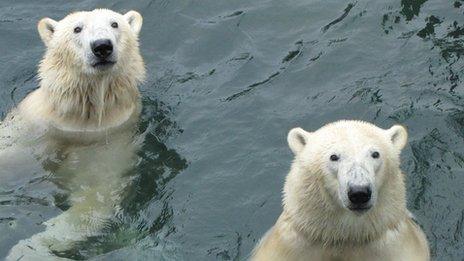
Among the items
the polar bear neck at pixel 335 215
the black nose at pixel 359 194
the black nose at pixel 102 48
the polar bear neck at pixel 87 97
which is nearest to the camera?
the black nose at pixel 359 194

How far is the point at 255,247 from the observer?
7.26 meters

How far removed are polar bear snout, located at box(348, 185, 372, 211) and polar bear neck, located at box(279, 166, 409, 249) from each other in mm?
284

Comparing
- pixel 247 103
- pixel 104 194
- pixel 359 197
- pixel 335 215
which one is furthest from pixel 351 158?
pixel 247 103

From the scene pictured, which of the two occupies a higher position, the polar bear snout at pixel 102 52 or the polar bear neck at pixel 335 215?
the polar bear snout at pixel 102 52

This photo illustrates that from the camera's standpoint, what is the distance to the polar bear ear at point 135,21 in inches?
330

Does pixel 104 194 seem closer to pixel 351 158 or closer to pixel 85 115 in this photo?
pixel 85 115

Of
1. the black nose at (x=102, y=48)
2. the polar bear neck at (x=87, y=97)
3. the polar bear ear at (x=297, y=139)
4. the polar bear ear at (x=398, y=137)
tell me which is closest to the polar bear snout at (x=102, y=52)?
the black nose at (x=102, y=48)

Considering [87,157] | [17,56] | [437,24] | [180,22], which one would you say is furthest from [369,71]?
[17,56]

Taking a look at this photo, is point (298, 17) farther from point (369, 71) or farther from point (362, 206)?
point (362, 206)

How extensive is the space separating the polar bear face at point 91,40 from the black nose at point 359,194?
2705mm

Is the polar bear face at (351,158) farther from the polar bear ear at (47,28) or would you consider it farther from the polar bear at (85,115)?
the polar bear ear at (47,28)

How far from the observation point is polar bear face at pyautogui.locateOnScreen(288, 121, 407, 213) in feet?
19.3

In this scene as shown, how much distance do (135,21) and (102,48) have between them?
2.51 ft

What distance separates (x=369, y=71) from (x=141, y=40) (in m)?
2.32
